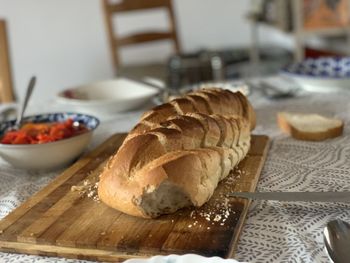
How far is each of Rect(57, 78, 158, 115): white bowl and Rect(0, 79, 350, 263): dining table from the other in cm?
3

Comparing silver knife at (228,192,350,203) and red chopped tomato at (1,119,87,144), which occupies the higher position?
red chopped tomato at (1,119,87,144)

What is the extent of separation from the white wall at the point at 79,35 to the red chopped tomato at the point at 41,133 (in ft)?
7.00

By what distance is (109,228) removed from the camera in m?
0.67

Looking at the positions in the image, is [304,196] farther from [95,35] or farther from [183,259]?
[95,35]

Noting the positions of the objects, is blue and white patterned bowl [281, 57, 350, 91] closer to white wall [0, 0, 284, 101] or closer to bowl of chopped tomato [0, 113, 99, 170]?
bowl of chopped tomato [0, 113, 99, 170]

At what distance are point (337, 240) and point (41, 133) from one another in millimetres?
622

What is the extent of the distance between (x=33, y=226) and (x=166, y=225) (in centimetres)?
19

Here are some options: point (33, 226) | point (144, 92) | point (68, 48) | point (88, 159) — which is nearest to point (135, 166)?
point (33, 226)

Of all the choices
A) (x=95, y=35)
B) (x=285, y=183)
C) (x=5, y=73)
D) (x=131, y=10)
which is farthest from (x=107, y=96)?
(x=95, y=35)

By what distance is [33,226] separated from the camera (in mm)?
694

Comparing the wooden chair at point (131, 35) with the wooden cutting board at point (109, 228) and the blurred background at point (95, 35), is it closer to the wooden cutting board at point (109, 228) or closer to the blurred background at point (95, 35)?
the blurred background at point (95, 35)

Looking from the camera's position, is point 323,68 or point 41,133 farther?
point 323,68

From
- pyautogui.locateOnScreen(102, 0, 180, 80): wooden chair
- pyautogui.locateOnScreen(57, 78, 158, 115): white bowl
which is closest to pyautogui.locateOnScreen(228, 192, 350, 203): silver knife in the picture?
pyautogui.locateOnScreen(57, 78, 158, 115): white bowl

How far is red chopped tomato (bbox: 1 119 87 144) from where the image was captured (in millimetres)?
965
